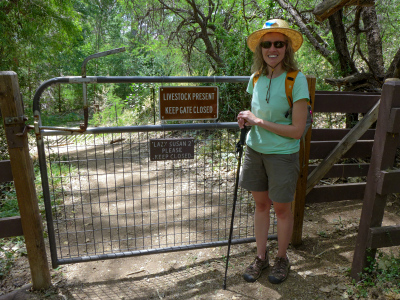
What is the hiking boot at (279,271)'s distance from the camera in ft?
9.29

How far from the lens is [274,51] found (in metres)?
2.45

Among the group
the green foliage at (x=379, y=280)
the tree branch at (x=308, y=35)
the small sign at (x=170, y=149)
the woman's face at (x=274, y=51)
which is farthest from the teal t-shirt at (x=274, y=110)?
the tree branch at (x=308, y=35)

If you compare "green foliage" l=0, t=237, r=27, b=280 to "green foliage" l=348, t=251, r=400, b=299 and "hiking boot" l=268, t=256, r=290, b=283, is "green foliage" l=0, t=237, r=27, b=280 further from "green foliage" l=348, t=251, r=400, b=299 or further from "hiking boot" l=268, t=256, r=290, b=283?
"green foliage" l=348, t=251, r=400, b=299

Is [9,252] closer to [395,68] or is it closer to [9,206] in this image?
[9,206]

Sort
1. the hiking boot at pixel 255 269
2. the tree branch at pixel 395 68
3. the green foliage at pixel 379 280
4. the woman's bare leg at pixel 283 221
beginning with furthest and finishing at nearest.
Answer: the tree branch at pixel 395 68 < the hiking boot at pixel 255 269 < the woman's bare leg at pixel 283 221 < the green foliage at pixel 379 280

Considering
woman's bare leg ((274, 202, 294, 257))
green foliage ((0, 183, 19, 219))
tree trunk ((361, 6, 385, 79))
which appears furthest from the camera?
tree trunk ((361, 6, 385, 79))

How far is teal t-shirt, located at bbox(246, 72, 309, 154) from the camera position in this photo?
2.38m

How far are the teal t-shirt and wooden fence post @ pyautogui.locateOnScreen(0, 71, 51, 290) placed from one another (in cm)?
192

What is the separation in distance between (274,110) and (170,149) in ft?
3.51

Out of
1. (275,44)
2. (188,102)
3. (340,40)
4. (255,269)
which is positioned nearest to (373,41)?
(340,40)

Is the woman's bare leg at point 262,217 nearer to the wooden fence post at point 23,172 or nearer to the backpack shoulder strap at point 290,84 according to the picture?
the backpack shoulder strap at point 290,84

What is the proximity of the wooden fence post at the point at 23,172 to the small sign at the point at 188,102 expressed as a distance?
3.85 ft

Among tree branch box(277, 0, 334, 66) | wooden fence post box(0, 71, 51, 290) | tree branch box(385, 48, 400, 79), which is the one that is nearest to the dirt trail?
wooden fence post box(0, 71, 51, 290)

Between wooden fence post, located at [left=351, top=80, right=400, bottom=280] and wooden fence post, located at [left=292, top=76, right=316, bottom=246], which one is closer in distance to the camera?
wooden fence post, located at [left=351, top=80, right=400, bottom=280]
